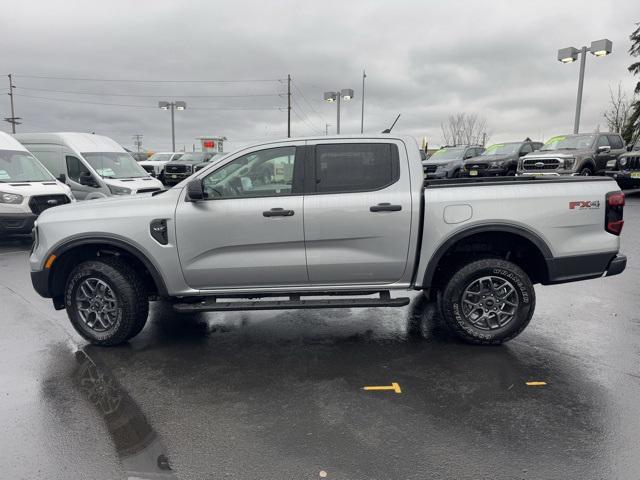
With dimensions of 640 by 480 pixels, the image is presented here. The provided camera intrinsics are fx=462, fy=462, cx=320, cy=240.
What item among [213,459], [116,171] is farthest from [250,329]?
[116,171]

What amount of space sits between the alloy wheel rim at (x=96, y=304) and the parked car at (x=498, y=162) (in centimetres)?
1614

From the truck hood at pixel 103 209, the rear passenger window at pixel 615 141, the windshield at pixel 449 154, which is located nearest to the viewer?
the truck hood at pixel 103 209

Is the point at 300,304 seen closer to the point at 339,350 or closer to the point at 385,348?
the point at 339,350

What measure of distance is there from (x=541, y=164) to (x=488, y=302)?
12677 mm

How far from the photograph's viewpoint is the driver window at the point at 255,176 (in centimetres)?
428

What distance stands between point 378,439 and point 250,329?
7.66ft

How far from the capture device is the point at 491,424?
3090 mm

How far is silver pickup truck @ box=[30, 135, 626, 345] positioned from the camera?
4160 mm

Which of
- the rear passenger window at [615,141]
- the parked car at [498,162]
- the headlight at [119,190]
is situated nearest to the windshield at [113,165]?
the headlight at [119,190]

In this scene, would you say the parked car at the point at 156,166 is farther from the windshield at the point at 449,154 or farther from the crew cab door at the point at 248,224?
the crew cab door at the point at 248,224

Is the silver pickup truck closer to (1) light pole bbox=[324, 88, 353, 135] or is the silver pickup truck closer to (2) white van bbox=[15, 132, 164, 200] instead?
(2) white van bbox=[15, 132, 164, 200]

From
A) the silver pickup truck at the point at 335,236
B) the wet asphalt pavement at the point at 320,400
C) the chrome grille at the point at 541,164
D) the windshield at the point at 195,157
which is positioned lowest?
the wet asphalt pavement at the point at 320,400

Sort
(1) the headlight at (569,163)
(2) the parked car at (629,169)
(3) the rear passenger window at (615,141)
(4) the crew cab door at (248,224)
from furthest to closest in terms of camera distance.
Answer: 1. (3) the rear passenger window at (615,141)
2. (1) the headlight at (569,163)
3. (2) the parked car at (629,169)
4. (4) the crew cab door at (248,224)

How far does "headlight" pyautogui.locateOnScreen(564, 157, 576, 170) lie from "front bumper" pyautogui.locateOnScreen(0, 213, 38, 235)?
1480cm
